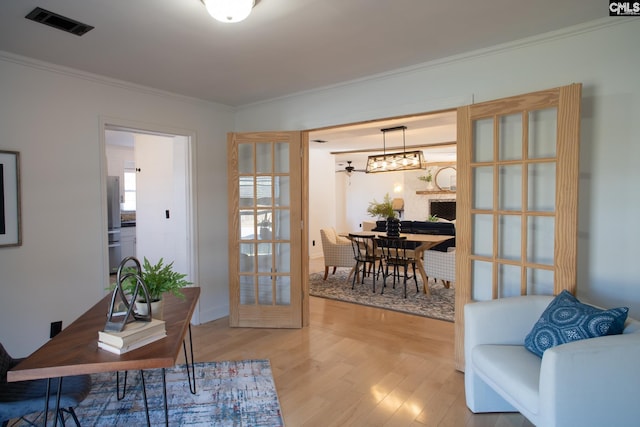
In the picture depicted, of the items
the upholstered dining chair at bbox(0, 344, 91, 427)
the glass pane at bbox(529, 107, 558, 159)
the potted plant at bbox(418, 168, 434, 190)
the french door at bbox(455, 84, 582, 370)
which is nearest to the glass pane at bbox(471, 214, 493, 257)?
the french door at bbox(455, 84, 582, 370)

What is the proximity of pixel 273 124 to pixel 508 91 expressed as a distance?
2322 mm

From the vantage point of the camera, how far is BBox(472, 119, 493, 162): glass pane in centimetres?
267

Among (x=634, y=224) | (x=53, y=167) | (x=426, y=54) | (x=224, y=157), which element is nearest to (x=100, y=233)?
(x=53, y=167)

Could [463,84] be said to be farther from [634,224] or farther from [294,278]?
[294,278]

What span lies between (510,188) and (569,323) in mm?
1059

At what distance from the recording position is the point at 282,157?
383 centimetres

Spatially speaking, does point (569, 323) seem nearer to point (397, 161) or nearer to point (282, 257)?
point (282, 257)

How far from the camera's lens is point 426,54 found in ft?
9.05

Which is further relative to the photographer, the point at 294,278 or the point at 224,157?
the point at 224,157

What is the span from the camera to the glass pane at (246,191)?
3.88m

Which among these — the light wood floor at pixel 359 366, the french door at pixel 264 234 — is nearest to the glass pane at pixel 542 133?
the light wood floor at pixel 359 366

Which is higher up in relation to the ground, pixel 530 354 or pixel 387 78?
pixel 387 78

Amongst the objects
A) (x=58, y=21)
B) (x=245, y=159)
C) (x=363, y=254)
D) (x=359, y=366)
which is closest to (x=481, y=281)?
(x=359, y=366)

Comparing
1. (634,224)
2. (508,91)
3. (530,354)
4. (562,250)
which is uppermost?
(508,91)
